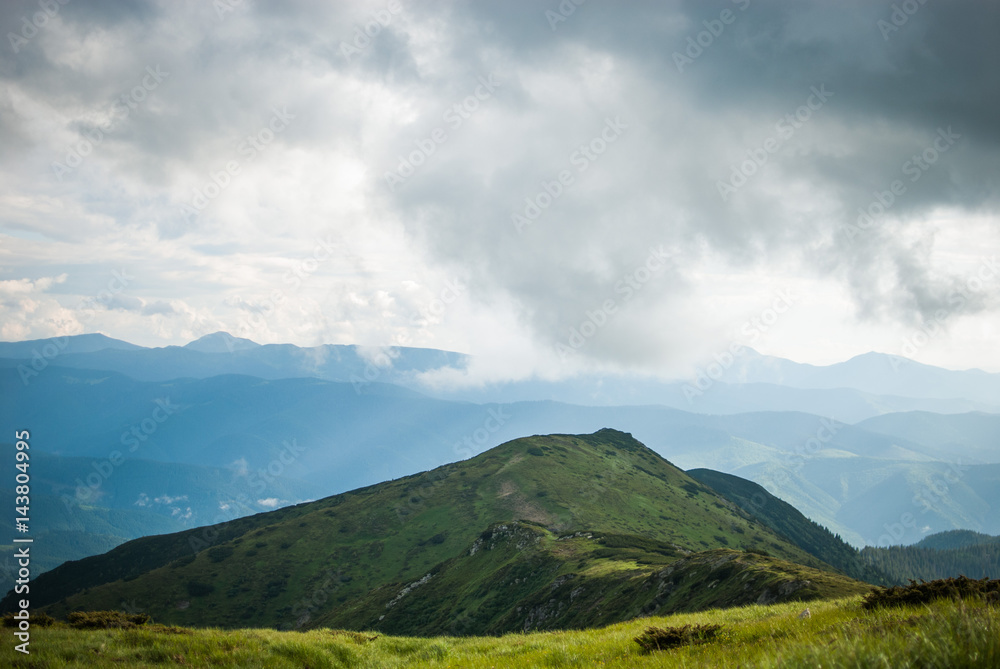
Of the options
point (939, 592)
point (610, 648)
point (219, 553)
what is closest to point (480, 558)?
point (610, 648)

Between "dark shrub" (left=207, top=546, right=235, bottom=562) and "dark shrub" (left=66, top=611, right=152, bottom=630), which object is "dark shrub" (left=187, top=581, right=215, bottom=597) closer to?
"dark shrub" (left=207, top=546, right=235, bottom=562)

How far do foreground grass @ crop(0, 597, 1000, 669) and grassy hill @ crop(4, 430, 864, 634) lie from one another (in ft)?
67.4

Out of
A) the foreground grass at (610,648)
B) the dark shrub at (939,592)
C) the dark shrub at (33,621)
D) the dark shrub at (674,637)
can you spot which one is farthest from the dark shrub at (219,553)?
the dark shrub at (939,592)

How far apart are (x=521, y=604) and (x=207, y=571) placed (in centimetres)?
11409

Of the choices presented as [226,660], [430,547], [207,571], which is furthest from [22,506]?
[207,571]

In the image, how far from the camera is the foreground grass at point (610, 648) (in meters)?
4.91

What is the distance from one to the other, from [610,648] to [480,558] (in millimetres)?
84825

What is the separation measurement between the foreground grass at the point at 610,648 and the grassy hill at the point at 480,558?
2055cm

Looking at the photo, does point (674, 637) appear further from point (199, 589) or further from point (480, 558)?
point (199, 589)

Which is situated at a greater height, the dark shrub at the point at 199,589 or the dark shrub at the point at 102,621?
the dark shrub at the point at 102,621

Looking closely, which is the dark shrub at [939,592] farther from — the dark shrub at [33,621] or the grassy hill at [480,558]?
the dark shrub at [33,621]

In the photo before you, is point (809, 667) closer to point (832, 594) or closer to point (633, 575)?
point (832, 594)

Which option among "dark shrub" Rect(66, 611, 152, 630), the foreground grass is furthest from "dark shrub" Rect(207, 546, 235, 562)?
the foreground grass

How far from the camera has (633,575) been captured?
50812 mm
